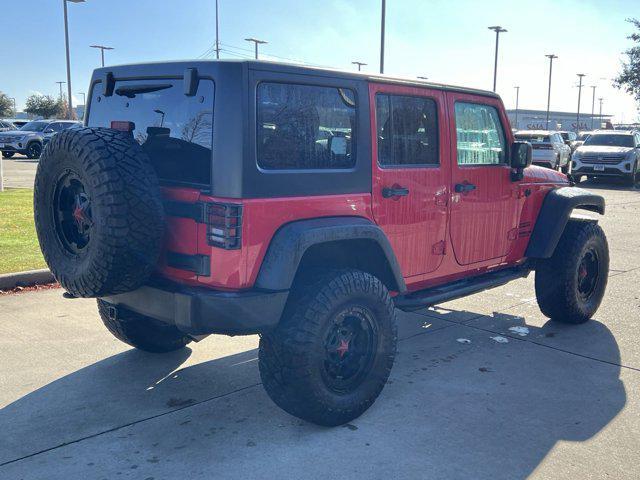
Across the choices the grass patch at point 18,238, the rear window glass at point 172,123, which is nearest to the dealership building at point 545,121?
the grass patch at point 18,238

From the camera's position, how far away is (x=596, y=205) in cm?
570

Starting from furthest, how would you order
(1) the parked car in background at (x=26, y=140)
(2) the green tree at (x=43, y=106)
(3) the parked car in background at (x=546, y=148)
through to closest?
(2) the green tree at (x=43, y=106) → (1) the parked car in background at (x=26, y=140) → (3) the parked car in background at (x=546, y=148)

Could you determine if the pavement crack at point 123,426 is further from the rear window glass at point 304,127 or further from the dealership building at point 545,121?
the dealership building at point 545,121

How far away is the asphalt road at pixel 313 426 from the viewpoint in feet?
10.5

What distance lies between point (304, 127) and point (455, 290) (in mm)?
1793

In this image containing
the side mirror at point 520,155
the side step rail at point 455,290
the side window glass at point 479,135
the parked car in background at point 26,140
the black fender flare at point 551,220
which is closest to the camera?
the side step rail at point 455,290

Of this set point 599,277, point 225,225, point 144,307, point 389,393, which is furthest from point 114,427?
point 599,277

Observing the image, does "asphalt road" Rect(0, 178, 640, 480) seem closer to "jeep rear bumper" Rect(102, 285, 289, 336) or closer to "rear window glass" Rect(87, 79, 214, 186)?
"jeep rear bumper" Rect(102, 285, 289, 336)

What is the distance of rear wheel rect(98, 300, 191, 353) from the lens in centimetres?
441

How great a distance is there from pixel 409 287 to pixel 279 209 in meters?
1.43

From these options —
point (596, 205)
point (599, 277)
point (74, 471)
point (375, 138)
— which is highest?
point (375, 138)

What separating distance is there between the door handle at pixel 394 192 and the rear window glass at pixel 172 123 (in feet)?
3.83

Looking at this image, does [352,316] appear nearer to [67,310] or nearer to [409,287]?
[409,287]

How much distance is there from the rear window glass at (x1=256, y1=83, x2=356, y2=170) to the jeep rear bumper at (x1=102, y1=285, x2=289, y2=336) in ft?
2.23
